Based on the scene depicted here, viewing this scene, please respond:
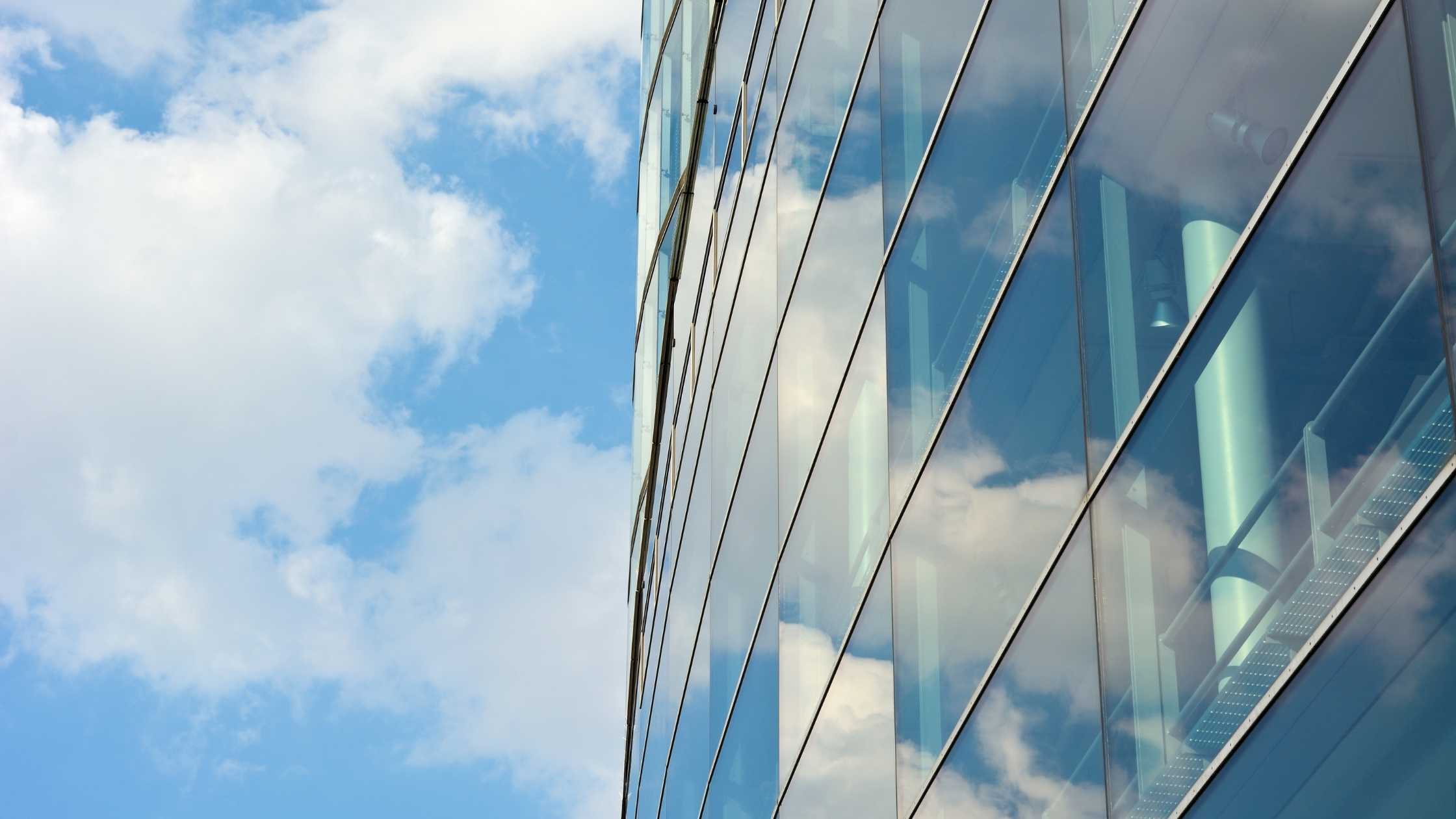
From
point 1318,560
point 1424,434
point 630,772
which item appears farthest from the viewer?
point 630,772

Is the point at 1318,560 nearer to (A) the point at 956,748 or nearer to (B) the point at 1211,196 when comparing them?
(B) the point at 1211,196

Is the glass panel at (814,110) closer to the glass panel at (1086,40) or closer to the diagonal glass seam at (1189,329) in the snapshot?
the glass panel at (1086,40)

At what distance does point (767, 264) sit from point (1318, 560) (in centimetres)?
1216

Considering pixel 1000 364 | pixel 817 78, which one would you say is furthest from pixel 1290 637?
pixel 817 78

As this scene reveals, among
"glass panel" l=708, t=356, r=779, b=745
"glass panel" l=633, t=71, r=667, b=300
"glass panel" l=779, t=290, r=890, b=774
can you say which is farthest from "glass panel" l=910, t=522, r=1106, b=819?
"glass panel" l=633, t=71, r=667, b=300

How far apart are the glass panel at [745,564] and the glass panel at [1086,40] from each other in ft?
25.1

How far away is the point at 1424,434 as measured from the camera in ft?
21.4

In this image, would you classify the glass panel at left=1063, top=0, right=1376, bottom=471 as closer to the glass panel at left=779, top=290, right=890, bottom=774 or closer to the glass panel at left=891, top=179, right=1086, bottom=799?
the glass panel at left=891, top=179, right=1086, bottom=799

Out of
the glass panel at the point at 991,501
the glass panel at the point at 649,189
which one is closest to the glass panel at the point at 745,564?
the glass panel at the point at 991,501

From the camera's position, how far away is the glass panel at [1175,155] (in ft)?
25.8

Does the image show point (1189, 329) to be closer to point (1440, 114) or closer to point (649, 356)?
point (1440, 114)

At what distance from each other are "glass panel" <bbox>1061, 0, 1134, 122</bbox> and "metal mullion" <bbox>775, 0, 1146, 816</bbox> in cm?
6

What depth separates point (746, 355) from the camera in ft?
65.0

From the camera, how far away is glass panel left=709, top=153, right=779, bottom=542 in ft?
61.6
